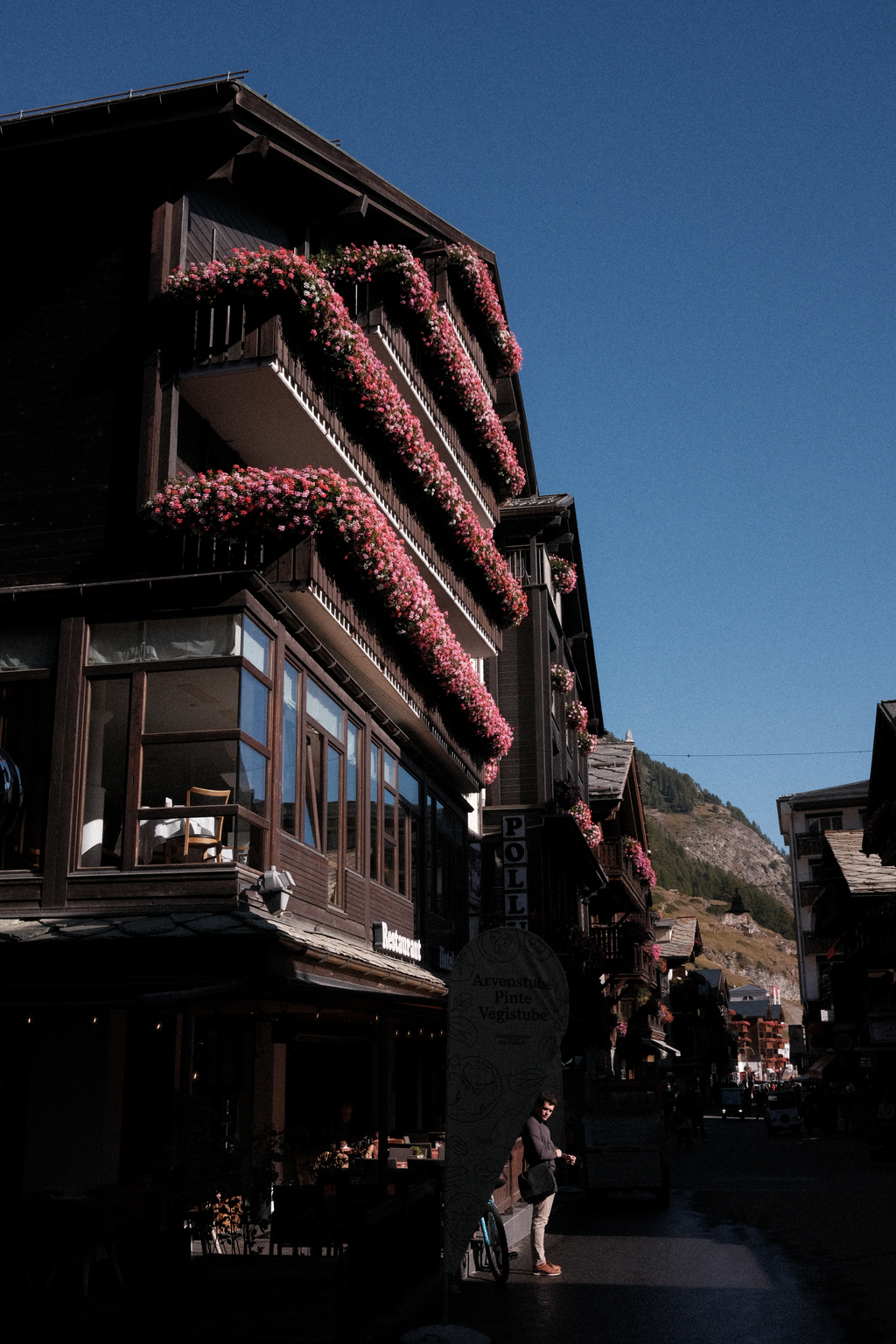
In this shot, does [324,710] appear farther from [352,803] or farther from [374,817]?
[374,817]

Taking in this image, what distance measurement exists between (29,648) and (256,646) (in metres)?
2.66

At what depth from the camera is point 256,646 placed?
51.0 feet

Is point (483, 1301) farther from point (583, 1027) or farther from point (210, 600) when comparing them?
point (583, 1027)

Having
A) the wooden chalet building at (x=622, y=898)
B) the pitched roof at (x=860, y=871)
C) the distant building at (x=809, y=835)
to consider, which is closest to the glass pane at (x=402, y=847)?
the wooden chalet building at (x=622, y=898)

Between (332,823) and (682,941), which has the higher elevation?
(682,941)

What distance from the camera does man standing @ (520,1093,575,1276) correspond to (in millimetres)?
13805

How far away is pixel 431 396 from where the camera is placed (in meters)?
23.7

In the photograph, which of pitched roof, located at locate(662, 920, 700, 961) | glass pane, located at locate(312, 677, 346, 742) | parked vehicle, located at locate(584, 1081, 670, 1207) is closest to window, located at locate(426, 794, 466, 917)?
parked vehicle, located at locate(584, 1081, 670, 1207)

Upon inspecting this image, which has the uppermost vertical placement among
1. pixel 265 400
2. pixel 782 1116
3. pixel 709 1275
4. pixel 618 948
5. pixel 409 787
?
pixel 265 400

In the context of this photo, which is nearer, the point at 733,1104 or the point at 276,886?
the point at 276,886

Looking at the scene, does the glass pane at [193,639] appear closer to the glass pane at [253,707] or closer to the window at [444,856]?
the glass pane at [253,707]

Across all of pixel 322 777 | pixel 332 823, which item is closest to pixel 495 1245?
pixel 332 823

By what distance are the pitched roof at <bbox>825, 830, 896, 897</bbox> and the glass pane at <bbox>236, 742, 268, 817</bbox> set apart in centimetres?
3047

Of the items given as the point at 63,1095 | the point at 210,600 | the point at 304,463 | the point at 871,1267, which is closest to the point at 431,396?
the point at 304,463
